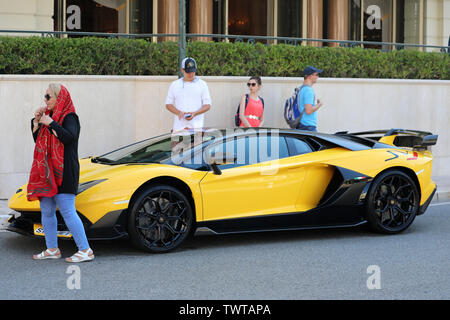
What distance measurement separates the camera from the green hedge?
12102mm

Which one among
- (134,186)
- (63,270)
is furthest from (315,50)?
(63,270)

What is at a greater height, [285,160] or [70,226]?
[285,160]

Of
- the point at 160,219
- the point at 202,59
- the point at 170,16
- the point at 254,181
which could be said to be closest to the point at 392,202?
the point at 254,181

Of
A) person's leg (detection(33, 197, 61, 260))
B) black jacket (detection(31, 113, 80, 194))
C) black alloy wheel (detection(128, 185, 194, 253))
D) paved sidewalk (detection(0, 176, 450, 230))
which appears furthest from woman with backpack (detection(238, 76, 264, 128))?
person's leg (detection(33, 197, 61, 260))

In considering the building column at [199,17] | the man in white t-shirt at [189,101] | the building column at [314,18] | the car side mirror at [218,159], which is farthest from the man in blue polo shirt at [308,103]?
the building column at [314,18]

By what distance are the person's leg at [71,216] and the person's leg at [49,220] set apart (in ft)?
0.27

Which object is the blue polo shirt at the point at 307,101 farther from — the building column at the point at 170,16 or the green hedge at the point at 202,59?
the building column at the point at 170,16

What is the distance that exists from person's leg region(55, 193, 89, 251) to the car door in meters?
1.26

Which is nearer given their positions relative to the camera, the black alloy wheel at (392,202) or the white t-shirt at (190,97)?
the black alloy wheel at (392,202)

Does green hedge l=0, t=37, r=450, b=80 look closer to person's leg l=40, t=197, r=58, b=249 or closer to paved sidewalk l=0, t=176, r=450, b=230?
paved sidewalk l=0, t=176, r=450, b=230

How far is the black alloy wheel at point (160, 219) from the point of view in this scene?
24.3 feet
